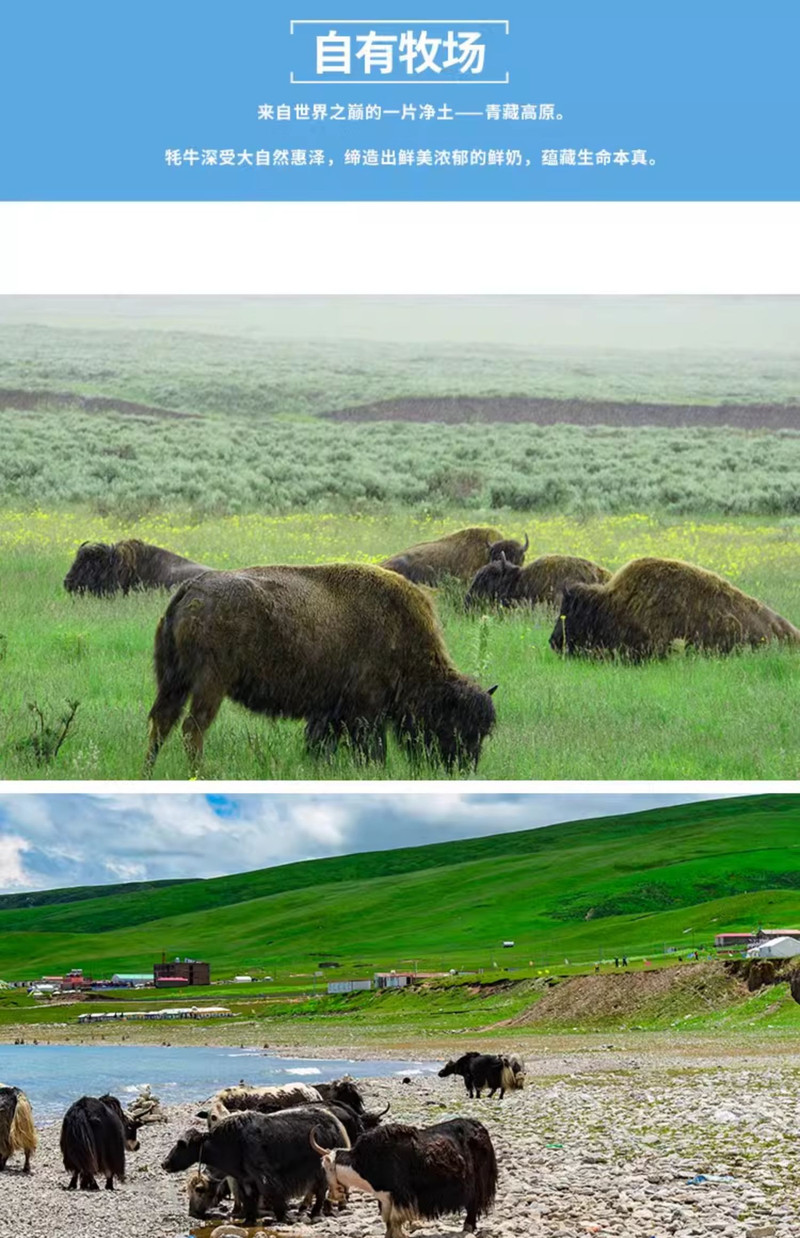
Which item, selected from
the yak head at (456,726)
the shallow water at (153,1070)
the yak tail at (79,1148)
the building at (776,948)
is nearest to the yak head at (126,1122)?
the yak tail at (79,1148)

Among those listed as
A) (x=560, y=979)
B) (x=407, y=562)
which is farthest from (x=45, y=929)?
(x=560, y=979)

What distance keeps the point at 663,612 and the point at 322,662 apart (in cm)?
213

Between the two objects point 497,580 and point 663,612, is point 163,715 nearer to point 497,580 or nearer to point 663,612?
point 497,580

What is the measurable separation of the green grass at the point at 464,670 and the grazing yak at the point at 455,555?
8cm

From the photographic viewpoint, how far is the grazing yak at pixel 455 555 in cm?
808

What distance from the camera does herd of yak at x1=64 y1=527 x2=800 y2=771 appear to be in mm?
7746

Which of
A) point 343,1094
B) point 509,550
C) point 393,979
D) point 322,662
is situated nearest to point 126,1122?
point 343,1094

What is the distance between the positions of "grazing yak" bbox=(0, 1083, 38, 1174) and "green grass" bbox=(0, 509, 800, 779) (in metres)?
1.76

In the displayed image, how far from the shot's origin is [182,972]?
11.5m

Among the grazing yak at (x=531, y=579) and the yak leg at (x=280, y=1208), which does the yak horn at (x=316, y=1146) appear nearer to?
the yak leg at (x=280, y=1208)

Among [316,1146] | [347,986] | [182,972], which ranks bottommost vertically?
[347,986]

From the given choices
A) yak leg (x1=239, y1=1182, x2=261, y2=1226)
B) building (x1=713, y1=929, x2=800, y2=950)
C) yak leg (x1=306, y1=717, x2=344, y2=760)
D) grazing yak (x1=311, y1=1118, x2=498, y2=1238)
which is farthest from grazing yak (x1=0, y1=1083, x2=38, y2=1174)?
building (x1=713, y1=929, x2=800, y2=950)

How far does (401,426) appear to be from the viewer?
309 inches
